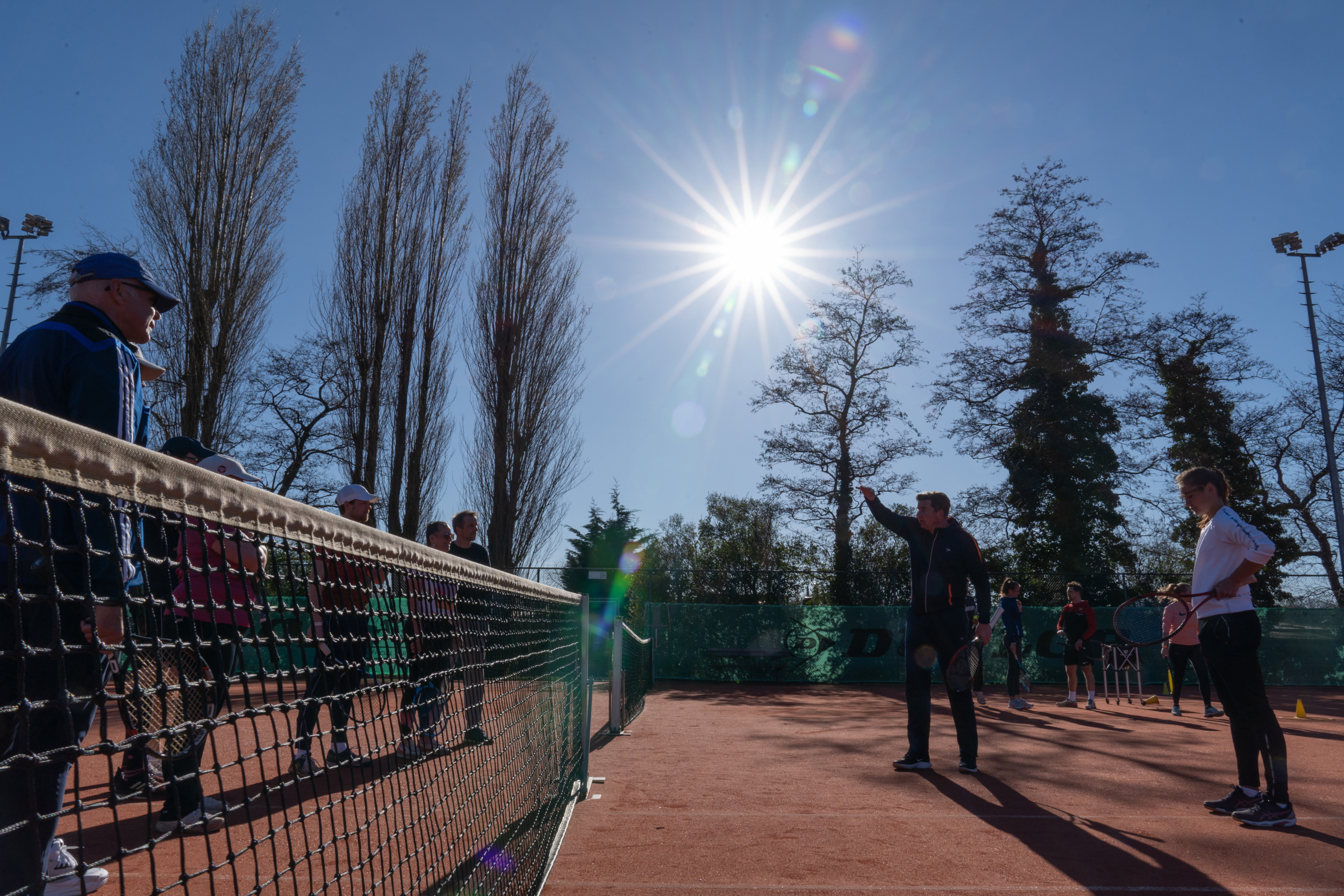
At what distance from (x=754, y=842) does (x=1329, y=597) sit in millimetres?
23183

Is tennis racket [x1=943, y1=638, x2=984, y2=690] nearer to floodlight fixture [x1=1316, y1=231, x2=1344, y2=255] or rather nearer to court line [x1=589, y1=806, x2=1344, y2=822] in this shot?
court line [x1=589, y1=806, x2=1344, y2=822]

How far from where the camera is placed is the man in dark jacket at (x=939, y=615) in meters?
5.77

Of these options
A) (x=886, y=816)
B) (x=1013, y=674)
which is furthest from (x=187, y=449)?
(x=1013, y=674)

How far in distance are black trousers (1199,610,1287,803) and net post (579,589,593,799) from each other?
11.1 feet

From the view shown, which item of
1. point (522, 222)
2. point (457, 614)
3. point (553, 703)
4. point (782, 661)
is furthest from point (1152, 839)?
point (522, 222)

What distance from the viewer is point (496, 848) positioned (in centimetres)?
319

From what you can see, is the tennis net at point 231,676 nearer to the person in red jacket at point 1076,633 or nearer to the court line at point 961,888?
the court line at point 961,888

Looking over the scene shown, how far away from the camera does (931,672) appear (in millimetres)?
5773

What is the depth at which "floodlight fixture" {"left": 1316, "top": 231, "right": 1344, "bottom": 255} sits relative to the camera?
2380cm

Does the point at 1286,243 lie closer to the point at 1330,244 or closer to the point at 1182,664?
the point at 1330,244

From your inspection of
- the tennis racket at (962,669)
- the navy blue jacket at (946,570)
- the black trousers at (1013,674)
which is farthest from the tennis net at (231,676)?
the black trousers at (1013,674)

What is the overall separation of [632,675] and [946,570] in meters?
5.65

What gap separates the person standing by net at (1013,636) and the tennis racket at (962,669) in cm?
635

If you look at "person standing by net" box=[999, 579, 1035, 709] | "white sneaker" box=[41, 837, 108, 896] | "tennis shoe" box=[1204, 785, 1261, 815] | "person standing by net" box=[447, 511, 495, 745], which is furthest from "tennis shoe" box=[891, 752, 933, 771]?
"person standing by net" box=[999, 579, 1035, 709]
